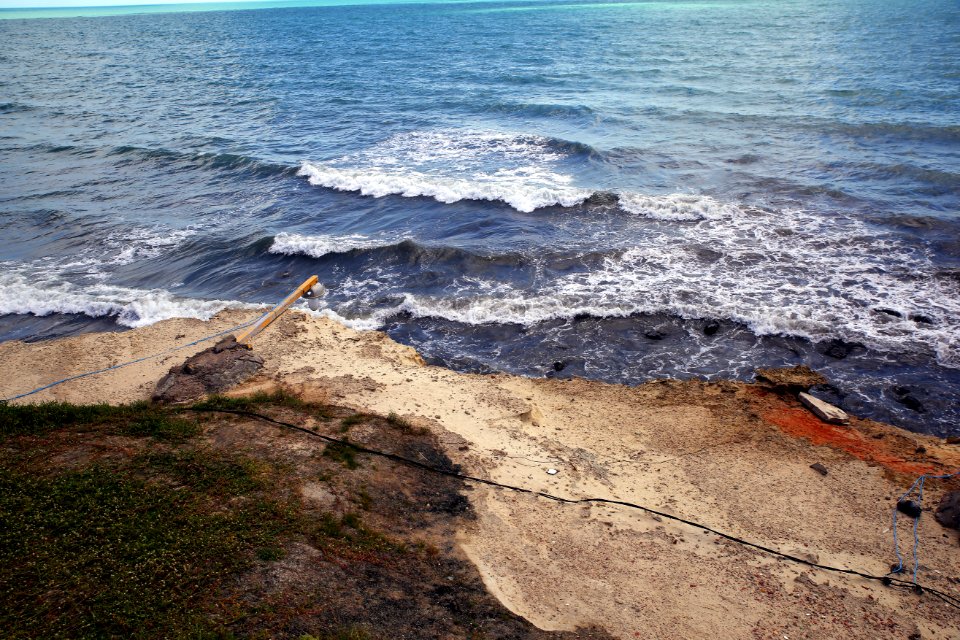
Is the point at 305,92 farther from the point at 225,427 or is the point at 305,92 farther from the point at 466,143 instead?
the point at 225,427

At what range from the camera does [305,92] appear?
4972 cm

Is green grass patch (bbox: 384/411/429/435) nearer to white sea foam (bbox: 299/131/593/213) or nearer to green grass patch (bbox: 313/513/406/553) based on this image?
green grass patch (bbox: 313/513/406/553)

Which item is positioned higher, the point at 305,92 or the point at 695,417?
the point at 305,92

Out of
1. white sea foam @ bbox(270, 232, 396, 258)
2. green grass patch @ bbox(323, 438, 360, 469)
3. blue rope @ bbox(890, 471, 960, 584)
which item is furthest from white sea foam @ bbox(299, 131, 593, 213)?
blue rope @ bbox(890, 471, 960, 584)

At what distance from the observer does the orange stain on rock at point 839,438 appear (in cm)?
1123

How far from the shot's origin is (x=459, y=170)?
95.0 feet

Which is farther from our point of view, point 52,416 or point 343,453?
point 52,416

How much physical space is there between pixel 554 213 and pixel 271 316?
41.5 ft

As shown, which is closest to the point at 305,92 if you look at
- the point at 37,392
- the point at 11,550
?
the point at 37,392

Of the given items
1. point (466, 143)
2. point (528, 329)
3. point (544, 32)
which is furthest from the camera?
point (544, 32)

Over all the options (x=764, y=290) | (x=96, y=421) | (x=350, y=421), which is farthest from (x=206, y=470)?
(x=764, y=290)

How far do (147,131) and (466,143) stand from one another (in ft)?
74.4

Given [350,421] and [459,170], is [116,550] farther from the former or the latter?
[459,170]

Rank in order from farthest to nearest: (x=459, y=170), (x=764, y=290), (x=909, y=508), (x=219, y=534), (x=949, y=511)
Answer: (x=459, y=170) < (x=764, y=290) < (x=909, y=508) < (x=949, y=511) < (x=219, y=534)
